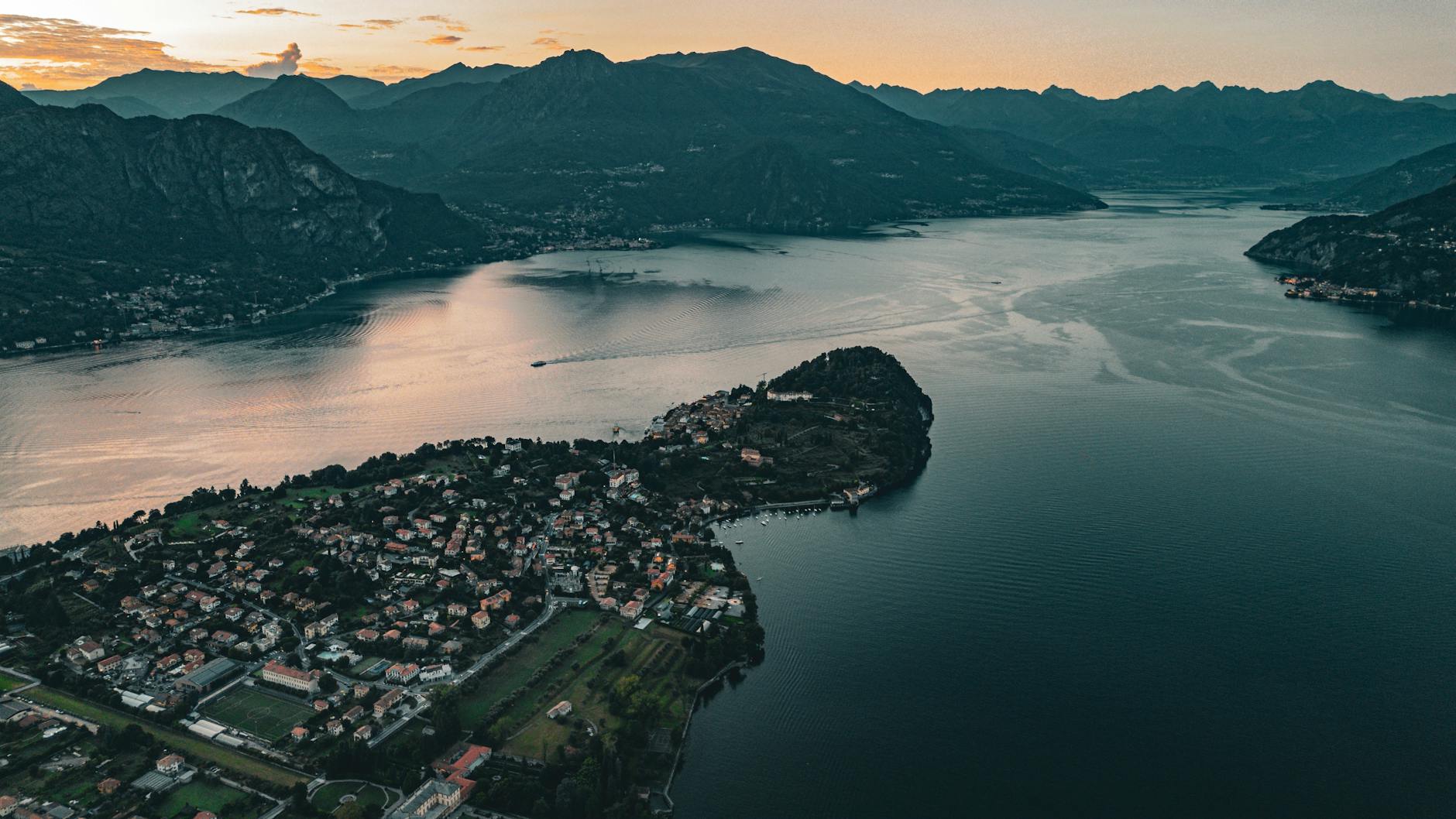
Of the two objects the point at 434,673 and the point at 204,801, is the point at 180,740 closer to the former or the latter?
the point at 204,801

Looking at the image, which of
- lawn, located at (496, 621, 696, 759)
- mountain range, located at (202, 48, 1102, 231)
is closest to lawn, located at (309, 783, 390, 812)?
lawn, located at (496, 621, 696, 759)

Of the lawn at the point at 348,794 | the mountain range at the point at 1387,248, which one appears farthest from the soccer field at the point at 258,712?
the mountain range at the point at 1387,248

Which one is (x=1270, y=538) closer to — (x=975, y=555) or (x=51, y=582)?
(x=975, y=555)

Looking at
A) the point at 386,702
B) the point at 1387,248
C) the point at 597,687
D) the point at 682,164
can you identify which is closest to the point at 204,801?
the point at 386,702

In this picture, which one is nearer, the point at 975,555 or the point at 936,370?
the point at 975,555

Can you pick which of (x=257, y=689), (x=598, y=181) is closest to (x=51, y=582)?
(x=257, y=689)

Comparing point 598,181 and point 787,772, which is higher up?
point 598,181
